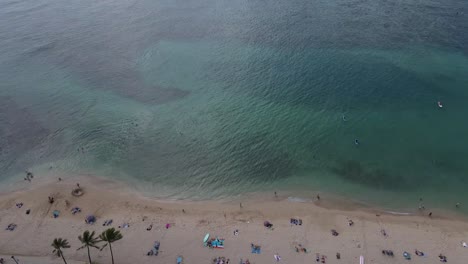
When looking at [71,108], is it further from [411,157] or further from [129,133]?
[411,157]

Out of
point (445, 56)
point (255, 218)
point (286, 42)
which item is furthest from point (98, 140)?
point (445, 56)

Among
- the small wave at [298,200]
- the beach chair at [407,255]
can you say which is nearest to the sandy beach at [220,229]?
the beach chair at [407,255]

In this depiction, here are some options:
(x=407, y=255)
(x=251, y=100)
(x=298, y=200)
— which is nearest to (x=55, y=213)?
(x=298, y=200)

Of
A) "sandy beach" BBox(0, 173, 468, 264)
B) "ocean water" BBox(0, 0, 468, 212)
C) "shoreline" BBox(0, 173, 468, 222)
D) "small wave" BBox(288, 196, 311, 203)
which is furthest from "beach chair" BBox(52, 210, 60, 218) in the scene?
"small wave" BBox(288, 196, 311, 203)

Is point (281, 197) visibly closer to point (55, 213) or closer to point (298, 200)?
point (298, 200)

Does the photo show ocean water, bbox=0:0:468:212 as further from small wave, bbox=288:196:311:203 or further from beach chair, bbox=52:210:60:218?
beach chair, bbox=52:210:60:218

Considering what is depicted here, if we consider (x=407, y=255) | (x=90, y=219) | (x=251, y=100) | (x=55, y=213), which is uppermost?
(x=251, y=100)

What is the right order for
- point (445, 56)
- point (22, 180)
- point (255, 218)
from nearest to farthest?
point (255, 218) → point (22, 180) → point (445, 56)
